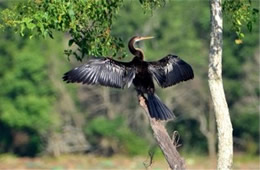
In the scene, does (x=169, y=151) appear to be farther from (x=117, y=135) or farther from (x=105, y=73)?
(x=117, y=135)

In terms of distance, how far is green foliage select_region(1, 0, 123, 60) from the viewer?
1327 centimetres

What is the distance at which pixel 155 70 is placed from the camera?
46.7 feet

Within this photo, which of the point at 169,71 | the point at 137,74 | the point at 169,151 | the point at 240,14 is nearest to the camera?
the point at 169,151

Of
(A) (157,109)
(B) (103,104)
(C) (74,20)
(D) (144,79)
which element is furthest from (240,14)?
(B) (103,104)

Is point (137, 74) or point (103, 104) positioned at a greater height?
point (137, 74)

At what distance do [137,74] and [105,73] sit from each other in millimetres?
531

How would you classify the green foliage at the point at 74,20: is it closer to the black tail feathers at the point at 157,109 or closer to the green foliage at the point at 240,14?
the black tail feathers at the point at 157,109

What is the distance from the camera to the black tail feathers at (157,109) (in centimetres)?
1362

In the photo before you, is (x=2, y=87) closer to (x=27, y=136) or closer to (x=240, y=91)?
(x=27, y=136)

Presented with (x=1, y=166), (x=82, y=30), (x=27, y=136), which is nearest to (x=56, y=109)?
(x=27, y=136)

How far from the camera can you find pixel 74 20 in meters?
13.6

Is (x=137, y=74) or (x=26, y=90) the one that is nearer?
(x=137, y=74)

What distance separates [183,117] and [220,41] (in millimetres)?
35503

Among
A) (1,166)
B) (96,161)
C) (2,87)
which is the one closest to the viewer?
(1,166)
